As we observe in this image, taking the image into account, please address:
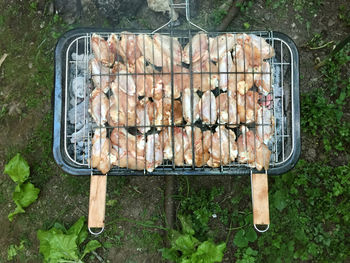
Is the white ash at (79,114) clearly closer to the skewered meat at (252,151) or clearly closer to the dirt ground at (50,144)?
the dirt ground at (50,144)

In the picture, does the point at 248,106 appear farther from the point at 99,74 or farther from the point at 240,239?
the point at 240,239

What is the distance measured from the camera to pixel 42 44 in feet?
13.8

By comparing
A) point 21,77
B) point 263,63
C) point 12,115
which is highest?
point 263,63

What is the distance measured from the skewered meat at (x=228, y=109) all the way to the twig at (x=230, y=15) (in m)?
1.10

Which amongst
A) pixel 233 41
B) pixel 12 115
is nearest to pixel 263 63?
pixel 233 41

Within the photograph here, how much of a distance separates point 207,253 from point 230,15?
8.39ft

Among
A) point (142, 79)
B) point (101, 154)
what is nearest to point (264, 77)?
point (142, 79)

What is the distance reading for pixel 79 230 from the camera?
12.8 ft

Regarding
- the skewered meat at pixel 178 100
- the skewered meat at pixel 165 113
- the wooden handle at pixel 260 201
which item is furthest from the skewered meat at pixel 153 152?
the wooden handle at pixel 260 201

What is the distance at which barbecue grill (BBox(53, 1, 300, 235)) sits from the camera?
312cm

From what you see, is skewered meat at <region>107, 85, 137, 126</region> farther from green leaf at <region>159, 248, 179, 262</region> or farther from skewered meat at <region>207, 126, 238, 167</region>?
green leaf at <region>159, 248, 179, 262</region>

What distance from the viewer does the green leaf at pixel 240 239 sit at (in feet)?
12.7

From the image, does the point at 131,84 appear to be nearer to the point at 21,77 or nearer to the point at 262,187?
the point at 262,187

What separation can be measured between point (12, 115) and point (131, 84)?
1.88 m
